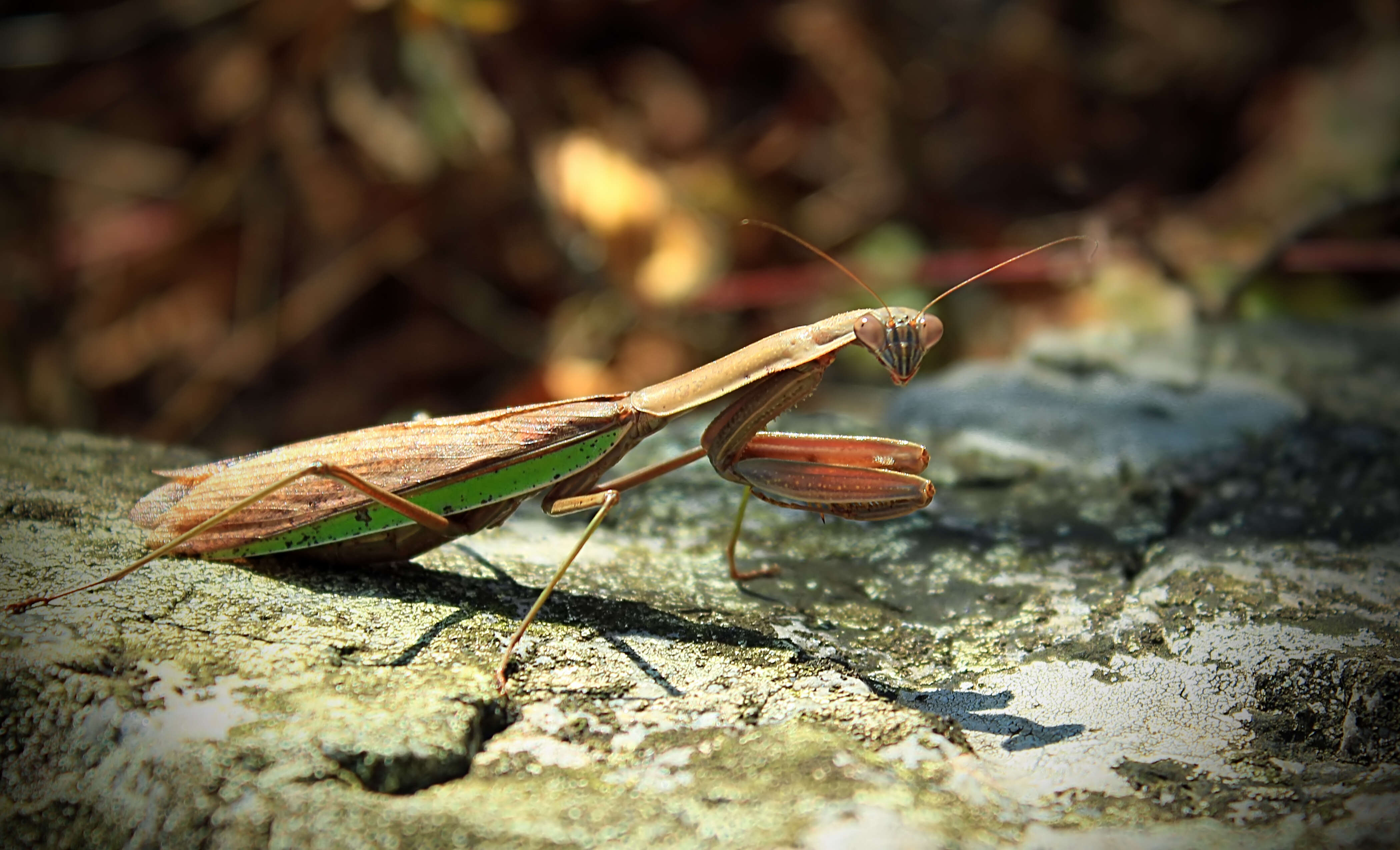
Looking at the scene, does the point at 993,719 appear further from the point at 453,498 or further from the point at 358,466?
the point at 358,466

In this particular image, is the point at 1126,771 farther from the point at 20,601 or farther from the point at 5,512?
the point at 5,512

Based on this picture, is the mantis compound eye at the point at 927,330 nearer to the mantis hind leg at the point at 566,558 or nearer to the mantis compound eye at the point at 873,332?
the mantis compound eye at the point at 873,332

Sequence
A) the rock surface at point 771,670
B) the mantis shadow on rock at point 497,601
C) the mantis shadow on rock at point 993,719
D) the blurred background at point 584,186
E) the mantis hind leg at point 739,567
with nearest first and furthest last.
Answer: the rock surface at point 771,670 → the mantis shadow on rock at point 993,719 → the mantis shadow on rock at point 497,601 → the mantis hind leg at point 739,567 → the blurred background at point 584,186

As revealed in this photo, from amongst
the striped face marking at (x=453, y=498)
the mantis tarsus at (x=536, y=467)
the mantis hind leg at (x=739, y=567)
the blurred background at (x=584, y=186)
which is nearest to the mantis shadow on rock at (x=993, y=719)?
the mantis tarsus at (x=536, y=467)

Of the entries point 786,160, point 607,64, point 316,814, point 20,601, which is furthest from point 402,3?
point 316,814

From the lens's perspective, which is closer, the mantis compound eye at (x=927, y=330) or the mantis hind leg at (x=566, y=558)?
the mantis hind leg at (x=566, y=558)

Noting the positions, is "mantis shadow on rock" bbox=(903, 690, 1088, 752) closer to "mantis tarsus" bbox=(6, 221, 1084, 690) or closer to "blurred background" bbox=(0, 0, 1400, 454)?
"mantis tarsus" bbox=(6, 221, 1084, 690)
